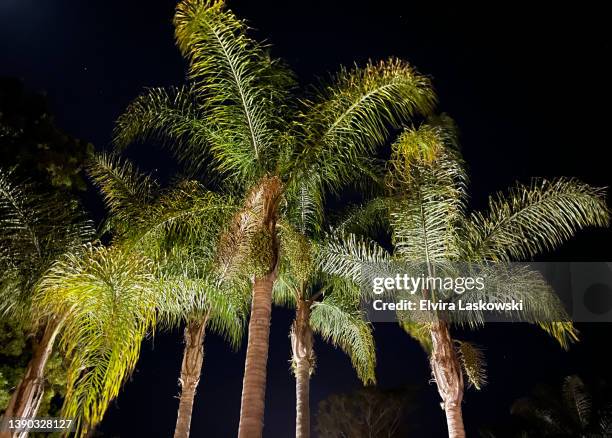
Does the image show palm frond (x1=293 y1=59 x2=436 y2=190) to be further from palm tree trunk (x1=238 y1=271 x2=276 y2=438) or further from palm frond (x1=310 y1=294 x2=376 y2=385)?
palm frond (x1=310 y1=294 x2=376 y2=385)

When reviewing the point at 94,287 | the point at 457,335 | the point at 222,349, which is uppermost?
the point at 222,349

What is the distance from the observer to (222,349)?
39.6 metres

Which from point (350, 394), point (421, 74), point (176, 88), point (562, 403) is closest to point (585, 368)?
point (562, 403)

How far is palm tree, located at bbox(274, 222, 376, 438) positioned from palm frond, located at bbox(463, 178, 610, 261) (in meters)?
3.37

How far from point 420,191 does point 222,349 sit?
31223mm

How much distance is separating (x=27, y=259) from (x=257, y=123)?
5.94 meters

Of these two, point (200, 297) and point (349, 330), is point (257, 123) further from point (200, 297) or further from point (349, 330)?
point (349, 330)

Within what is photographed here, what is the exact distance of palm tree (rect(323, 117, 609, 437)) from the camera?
35.7 ft

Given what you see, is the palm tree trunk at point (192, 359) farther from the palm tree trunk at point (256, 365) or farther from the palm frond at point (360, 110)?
the palm frond at point (360, 110)

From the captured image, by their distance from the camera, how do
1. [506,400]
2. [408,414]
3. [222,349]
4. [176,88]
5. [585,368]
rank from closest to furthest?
[176,88] < [408,414] < [585,368] < [506,400] < [222,349]

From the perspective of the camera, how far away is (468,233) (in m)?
11.9

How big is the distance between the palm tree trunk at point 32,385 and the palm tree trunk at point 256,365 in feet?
14.8

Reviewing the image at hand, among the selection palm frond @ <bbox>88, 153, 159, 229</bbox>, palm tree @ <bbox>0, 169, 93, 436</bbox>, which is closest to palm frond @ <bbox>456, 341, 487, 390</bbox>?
palm frond @ <bbox>88, 153, 159, 229</bbox>

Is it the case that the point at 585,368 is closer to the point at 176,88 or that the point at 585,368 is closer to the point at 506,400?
the point at 506,400
